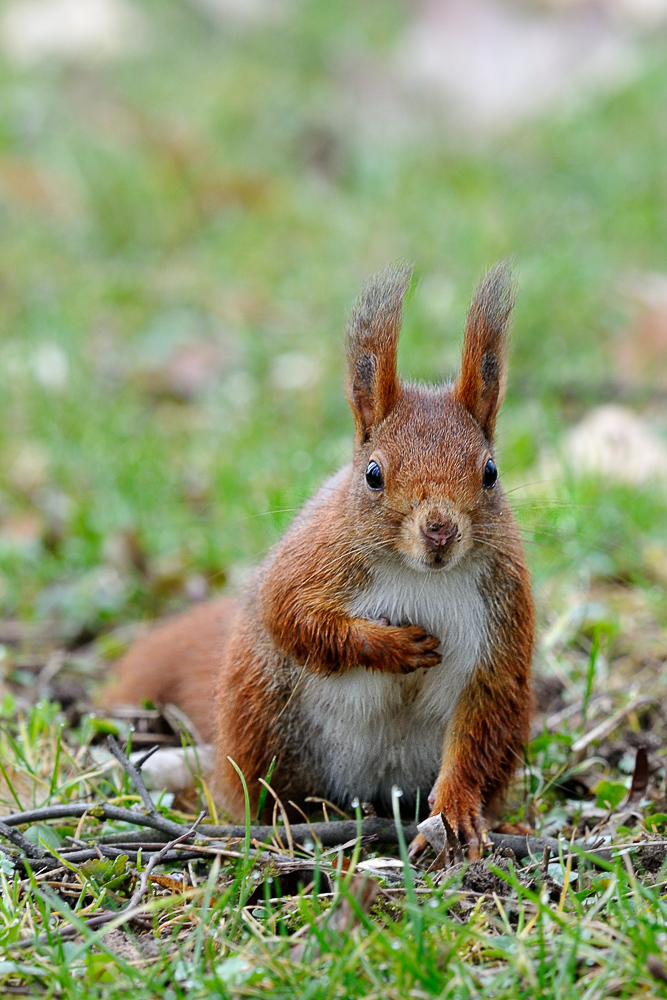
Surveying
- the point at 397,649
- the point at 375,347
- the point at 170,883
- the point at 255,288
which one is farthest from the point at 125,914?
the point at 255,288

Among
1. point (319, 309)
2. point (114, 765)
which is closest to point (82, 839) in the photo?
point (114, 765)

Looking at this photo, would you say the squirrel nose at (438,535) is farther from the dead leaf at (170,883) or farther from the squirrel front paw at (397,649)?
the dead leaf at (170,883)

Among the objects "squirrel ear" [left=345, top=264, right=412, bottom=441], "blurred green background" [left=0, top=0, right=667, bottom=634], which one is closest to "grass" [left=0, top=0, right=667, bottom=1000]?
"blurred green background" [left=0, top=0, right=667, bottom=634]

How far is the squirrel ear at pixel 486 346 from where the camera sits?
7.38 ft

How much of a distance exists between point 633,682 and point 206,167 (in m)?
5.35

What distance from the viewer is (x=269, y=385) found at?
5.08 m

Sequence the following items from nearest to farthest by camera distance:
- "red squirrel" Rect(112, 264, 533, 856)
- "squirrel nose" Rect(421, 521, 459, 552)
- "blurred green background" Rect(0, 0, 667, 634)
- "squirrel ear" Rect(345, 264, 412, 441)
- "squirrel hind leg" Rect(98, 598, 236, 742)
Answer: "squirrel nose" Rect(421, 521, 459, 552), "red squirrel" Rect(112, 264, 533, 856), "squirrel ear" Rect(345, 264, 412, 441), "squirrel hind leg" Rect(98, 598, 236, 742), "blurred green background" Rect(0, 0, 667, 634)

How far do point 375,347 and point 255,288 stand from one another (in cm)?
394

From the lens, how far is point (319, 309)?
5.71 metres

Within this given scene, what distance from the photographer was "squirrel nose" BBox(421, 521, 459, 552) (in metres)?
2.01

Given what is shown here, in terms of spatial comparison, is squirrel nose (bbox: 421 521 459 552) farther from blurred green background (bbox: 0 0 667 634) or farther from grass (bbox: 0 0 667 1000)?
blurred green background (bbox: 0 0 667 634)

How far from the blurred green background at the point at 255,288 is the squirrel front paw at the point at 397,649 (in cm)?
45

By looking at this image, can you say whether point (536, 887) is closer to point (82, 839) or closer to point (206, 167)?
point (82, 839)

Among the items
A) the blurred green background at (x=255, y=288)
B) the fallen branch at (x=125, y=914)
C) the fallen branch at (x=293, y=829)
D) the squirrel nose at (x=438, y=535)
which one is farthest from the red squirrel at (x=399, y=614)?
the fallen branch at (x=125, y=914)
